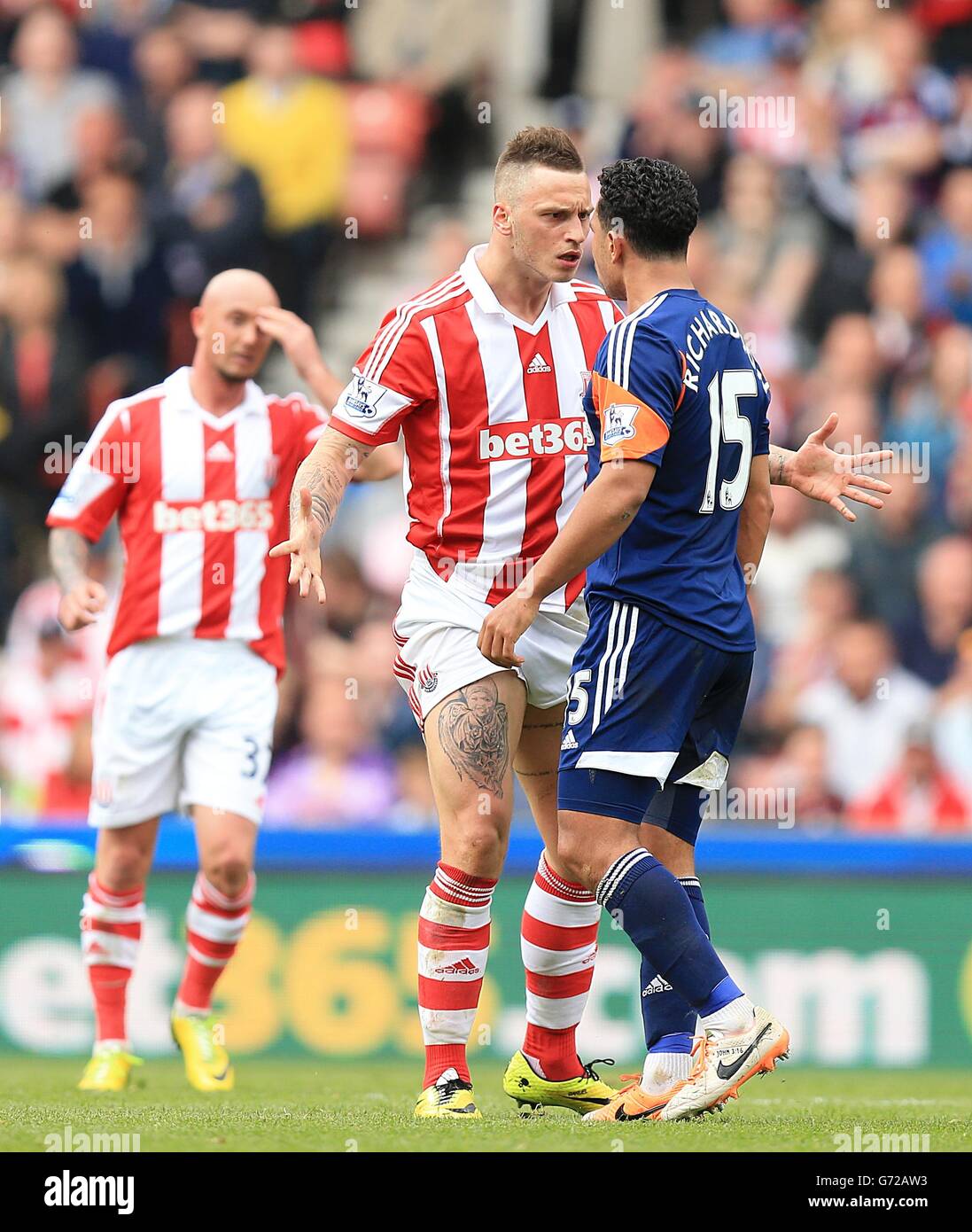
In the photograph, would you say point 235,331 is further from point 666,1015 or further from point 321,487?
point 666,1015

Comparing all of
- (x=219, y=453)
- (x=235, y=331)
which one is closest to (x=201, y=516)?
(x=219, y=453)

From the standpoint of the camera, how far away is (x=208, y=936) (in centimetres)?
695

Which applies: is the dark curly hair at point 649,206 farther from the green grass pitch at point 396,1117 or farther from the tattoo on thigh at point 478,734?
the green grass pitch at point 396,1117

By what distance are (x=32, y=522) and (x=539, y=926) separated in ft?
20.7

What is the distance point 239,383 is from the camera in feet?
24.0

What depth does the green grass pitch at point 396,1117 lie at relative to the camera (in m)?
4.35

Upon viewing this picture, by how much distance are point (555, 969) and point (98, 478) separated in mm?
2698

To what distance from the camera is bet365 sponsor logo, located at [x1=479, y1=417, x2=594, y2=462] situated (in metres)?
5.46

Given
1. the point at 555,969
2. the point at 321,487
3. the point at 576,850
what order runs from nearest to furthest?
the point at 576,850 < the point at 321,487 < the point at 555,969

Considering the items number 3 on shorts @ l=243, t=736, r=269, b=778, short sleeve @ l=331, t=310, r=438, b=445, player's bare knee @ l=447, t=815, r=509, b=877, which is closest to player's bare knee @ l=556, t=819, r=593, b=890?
player's bare knee @ l=447, t=815, r=509, b=877

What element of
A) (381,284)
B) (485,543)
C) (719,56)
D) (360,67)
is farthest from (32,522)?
(485,543)

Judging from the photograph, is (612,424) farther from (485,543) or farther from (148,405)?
(148,405)

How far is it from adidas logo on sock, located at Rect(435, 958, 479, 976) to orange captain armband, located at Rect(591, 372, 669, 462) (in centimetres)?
146

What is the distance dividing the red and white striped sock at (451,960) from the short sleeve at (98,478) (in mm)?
2492
